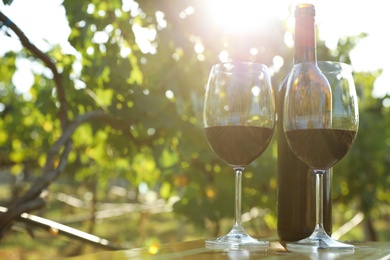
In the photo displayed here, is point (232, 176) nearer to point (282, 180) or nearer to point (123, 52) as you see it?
point (123, 52)

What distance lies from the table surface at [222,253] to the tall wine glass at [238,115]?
0.11 meters

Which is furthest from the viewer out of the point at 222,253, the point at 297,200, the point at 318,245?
the point at 297,200

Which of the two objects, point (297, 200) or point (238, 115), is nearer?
point (238, 115)

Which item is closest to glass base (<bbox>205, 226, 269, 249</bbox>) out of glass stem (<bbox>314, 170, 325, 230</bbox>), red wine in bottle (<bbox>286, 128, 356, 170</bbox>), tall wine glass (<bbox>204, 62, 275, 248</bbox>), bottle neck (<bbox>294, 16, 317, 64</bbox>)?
tall wine glass (<bbox>204, 62, 275, 248</bbox>)

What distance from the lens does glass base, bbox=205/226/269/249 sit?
1852 mm

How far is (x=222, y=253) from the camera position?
169 cm

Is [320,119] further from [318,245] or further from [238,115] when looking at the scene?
[318,245]

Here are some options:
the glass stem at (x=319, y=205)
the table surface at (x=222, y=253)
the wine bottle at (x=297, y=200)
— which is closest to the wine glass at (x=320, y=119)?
the glass stem at (x=319, y=205)

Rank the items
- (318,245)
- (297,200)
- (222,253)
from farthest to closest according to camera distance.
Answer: (297,200) < (318,245) < (222,253)

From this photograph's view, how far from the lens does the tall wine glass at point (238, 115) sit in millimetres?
1939

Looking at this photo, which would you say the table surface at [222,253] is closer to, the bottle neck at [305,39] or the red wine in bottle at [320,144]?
the red wine in bottle at [320,144]

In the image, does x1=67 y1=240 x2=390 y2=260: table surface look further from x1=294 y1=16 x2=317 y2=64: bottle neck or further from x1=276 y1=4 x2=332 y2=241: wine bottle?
x1=294 y1=16 x2=317 y2=64: bottle neck

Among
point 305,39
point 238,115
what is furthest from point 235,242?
point 305,39

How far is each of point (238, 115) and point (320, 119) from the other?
215 mm
